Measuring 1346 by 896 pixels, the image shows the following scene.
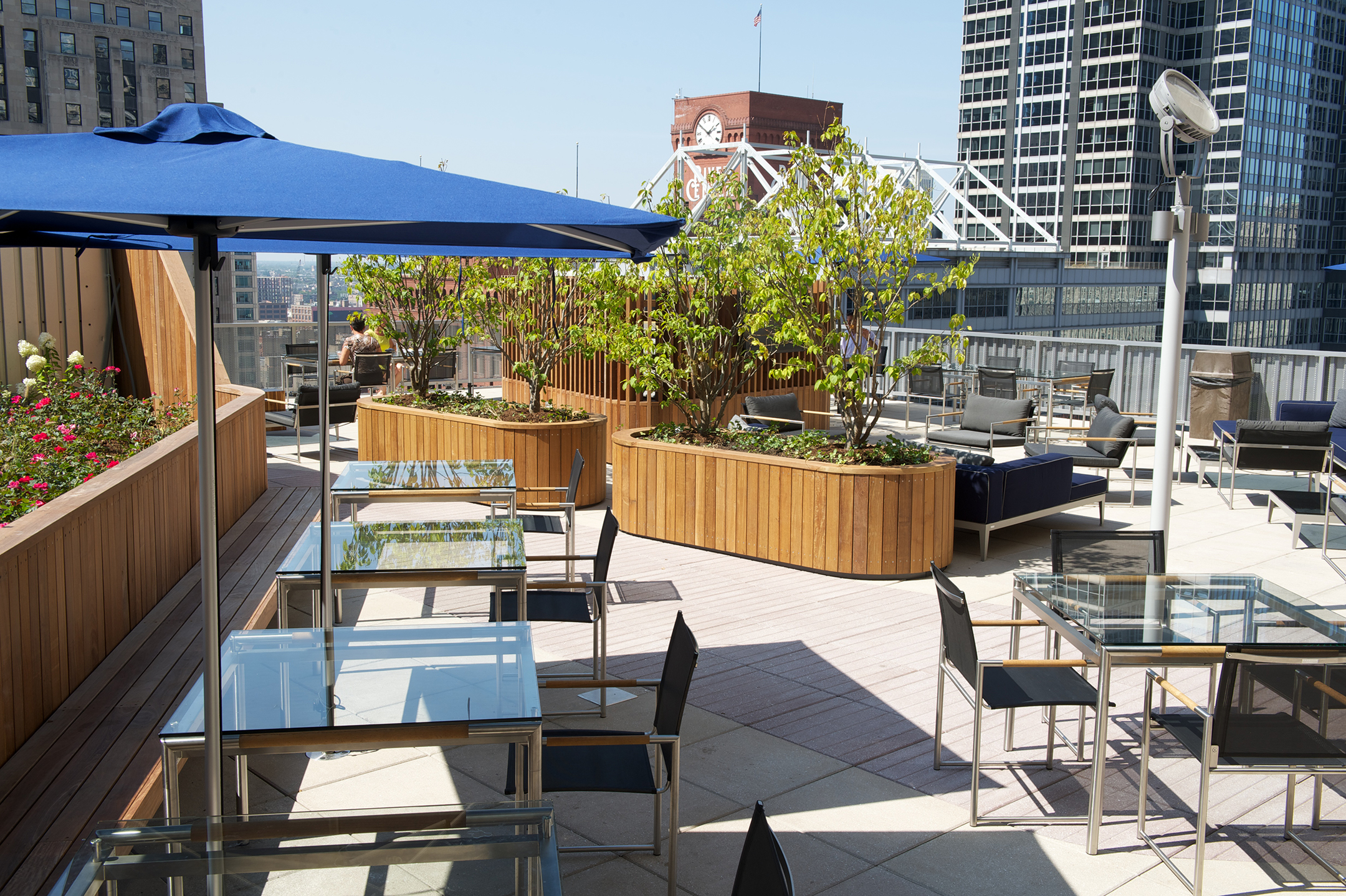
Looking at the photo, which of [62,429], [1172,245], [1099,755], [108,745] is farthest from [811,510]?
[108,745]

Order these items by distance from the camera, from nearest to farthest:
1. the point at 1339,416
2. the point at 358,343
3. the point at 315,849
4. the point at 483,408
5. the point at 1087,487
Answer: the point at 315,849 → the point at 1087,487 → the point at 483,408 → the point at 1339,416 → the point at 358,343

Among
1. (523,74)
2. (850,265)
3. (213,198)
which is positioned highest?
(523,74)

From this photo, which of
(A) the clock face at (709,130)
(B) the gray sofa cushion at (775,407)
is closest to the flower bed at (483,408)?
(B) the gray sofa cushion at (775,407)

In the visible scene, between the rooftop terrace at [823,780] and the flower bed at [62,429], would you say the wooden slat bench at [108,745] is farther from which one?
the flower bed at [62,429]

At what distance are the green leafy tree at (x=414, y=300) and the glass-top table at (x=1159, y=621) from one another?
8.06 metres

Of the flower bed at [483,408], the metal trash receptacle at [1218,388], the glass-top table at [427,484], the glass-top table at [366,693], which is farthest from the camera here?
the metal trash receptacle at [1218,388]

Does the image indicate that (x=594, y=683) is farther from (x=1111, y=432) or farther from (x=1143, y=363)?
(x=1143, y=363)

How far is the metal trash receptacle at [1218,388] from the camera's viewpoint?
1337 centimetres

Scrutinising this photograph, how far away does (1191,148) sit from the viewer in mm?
98375

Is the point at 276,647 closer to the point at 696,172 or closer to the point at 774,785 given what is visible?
the point at 774,785

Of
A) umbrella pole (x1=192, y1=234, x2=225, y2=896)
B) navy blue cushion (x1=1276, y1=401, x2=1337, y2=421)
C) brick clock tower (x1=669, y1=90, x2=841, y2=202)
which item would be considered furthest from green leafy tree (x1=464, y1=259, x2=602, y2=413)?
brick clock tower (x1=669, y1=90, x2=841, y2=202)

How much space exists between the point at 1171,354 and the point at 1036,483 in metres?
2.48

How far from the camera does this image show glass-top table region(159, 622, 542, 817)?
3.01 m

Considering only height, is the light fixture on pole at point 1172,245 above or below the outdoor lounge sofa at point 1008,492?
above
